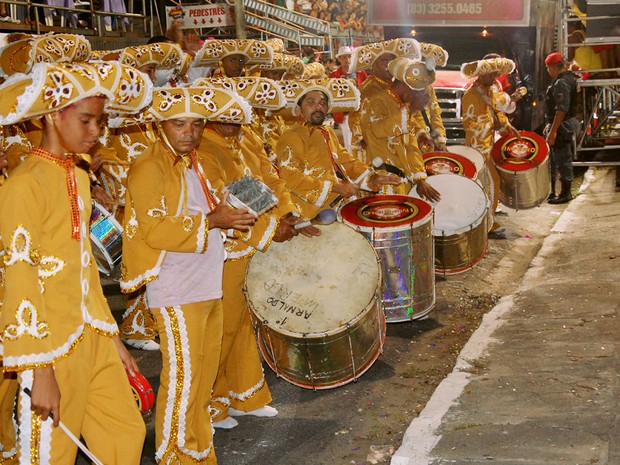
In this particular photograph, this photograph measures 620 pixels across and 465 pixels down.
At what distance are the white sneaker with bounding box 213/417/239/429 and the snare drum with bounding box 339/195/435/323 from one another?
173 cm

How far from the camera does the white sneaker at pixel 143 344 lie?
23.4 feet

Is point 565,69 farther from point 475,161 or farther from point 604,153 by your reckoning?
point 475,161

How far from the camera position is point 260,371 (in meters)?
5.63

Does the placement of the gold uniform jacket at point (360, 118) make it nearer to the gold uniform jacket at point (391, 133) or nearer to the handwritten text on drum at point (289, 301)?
the gold uniform jacket at point (391, 133)

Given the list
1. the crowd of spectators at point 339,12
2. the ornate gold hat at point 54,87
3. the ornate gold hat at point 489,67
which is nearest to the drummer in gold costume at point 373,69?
the ornate gold hat at point 489,67

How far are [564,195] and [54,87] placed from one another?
10982 millimetres

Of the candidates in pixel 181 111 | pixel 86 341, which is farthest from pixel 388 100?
pixel 86 341

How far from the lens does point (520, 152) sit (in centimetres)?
1076

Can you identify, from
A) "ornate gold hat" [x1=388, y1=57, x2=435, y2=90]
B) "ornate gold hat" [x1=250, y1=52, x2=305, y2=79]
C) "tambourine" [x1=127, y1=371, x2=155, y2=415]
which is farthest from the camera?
"ornate gold hat" [x1=250, y1=52, x2=305, y2=79]

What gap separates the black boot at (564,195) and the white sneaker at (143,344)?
25.4 ft

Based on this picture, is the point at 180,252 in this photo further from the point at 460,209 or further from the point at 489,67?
the point at 489,67

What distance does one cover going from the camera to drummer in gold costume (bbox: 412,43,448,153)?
10469 mm

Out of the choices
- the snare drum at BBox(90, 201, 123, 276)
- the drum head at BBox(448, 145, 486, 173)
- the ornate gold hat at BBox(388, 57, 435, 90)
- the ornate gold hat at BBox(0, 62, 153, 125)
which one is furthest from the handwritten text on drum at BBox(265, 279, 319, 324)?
the drum head at BBox(448, 145, 486, 173)

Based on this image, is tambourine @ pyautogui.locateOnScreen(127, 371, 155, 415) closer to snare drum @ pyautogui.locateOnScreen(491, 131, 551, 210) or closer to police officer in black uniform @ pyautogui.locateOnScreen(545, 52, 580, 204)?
snare drum @ pyautogui.locateOnScreen(491, 131, 551, 210)
